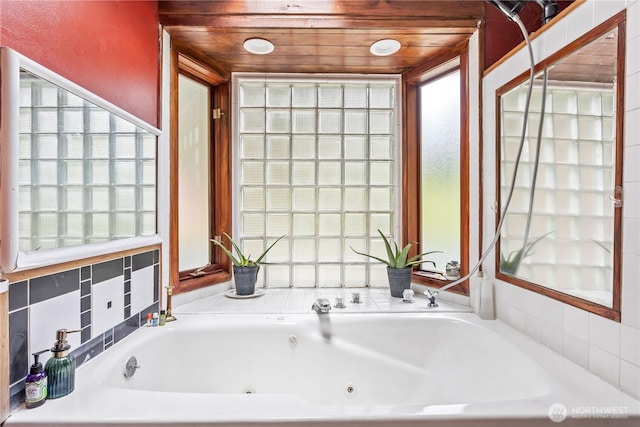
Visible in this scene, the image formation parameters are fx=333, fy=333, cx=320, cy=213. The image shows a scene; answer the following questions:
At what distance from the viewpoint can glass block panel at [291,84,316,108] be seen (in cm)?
205

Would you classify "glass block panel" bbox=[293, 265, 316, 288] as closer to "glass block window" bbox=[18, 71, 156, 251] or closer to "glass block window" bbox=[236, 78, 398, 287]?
"glass block window" bbox=[236, 78, 398, 287]

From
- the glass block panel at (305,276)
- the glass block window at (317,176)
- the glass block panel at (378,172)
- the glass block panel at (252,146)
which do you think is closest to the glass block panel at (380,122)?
the glass block window at (317,176)

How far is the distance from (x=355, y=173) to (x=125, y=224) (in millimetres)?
1275

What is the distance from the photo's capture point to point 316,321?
151 cm

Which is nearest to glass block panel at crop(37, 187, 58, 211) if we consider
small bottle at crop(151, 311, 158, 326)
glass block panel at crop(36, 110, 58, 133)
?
glass block panel at crop(36, 110, 58, 133)

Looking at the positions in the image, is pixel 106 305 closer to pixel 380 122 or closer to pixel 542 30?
pixel 380 122

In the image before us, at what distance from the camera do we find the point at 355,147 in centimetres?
205

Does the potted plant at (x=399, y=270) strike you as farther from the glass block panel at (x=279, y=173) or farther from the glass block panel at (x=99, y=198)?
the glass block panel at (x=99, y=198)

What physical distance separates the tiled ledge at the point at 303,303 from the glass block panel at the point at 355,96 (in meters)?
1.14

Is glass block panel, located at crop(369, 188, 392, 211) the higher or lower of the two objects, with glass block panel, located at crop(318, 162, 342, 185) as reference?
lower

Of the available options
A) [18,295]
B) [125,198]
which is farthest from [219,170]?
[18,295]

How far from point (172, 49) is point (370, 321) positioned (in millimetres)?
1640

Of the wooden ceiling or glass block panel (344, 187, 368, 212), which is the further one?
glass block panel (344, 187, 368, 212)

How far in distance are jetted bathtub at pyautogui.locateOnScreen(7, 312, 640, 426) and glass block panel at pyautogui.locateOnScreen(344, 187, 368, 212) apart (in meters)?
0.72
